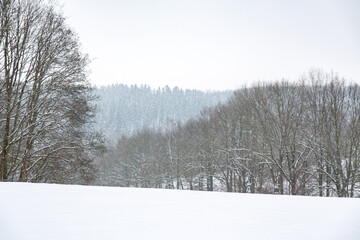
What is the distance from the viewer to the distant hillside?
130 metres

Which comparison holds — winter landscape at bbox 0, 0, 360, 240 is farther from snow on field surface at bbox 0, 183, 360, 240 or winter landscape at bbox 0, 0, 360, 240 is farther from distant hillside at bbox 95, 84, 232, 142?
distant hillside at bbox 95, 84, 232, 142

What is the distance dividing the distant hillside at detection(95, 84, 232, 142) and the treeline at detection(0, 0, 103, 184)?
100.0 meters

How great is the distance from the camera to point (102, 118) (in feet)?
452

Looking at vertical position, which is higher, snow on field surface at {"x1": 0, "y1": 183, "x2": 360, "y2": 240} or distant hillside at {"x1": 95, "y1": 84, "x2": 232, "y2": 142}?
distant hillside at {"x1": 95, "y1": 84, "x2": 232, "y2": 142}

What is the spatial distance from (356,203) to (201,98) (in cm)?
15560

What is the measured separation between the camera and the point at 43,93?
13.8 meters

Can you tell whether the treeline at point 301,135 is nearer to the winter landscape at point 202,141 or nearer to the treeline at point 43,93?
the winter landscape at point 202,141

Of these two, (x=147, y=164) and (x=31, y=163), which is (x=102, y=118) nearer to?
(x=147, y=164)

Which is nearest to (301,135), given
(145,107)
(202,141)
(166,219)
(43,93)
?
(202,141)

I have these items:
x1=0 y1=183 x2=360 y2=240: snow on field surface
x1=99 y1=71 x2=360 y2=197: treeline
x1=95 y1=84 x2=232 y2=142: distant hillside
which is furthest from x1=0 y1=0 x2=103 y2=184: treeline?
x1=95 y1=84 x2=232 y2=142: distant hillside

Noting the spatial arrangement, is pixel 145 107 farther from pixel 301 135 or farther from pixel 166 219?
pixel 166 219

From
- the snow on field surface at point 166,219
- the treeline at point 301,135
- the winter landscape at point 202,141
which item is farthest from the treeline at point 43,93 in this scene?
the snow on field surface at point 166,219

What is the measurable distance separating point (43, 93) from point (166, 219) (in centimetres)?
1314

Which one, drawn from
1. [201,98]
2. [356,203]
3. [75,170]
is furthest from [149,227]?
[201,98]
